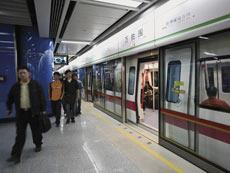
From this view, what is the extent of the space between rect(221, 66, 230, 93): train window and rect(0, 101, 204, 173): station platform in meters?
1.34

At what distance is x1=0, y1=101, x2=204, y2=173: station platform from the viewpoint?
3055mm

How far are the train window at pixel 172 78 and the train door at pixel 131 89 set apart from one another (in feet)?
5.58

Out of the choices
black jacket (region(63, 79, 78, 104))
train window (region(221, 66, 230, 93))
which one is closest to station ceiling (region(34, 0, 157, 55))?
black jacket (region(63, 79, 78, 104))

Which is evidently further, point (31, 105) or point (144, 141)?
point (144, 141)

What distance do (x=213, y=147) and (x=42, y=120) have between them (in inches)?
117

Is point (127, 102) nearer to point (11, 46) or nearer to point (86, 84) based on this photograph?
point (11, 46)

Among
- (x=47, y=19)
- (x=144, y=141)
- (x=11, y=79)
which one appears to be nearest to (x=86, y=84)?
(x=11, y=79)

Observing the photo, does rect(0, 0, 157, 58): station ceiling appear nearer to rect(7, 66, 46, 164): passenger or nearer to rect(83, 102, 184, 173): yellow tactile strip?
rect(7, 66, 46, 164): passenger

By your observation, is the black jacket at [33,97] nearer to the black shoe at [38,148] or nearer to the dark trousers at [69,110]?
the black shoe at [38,148]

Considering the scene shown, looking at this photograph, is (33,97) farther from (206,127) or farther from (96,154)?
(206,127)

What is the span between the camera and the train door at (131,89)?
543 cm

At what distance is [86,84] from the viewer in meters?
11.7

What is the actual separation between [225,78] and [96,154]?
2553mm

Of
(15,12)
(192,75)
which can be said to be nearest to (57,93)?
(15,12)
